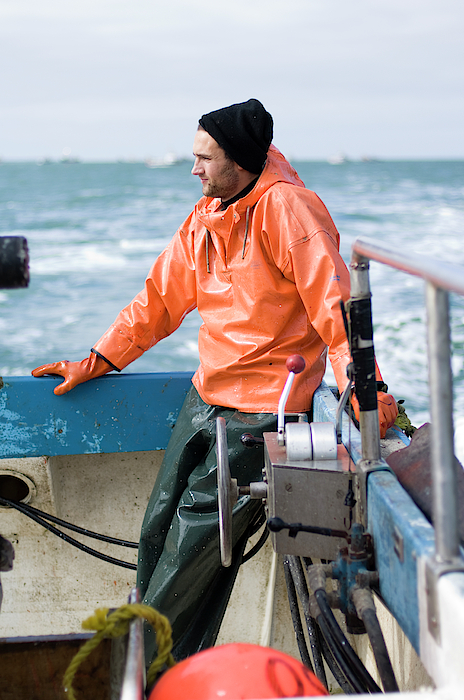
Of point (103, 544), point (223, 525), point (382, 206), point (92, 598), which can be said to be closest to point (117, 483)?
point (103, 544)

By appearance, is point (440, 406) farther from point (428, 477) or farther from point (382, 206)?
point (382, 206)

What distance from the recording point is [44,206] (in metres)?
28.9

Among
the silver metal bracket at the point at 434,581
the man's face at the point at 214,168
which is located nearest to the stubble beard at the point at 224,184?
the man's face at the point at 214,168

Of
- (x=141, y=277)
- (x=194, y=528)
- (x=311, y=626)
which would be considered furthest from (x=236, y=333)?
(x=141, y=277)

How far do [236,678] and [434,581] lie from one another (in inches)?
14.2

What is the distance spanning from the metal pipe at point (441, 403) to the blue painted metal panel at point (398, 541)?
0.61ft

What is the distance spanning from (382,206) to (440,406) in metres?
24.3

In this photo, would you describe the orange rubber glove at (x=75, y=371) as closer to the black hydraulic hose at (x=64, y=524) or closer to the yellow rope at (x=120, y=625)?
the black hydraulic hose at (x=64, y=524)

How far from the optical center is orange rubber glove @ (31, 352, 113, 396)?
2.56 m

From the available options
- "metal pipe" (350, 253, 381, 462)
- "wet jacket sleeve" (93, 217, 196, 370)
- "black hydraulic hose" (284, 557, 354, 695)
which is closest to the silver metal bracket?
"metal pipe" (350, 253, 381, 462)

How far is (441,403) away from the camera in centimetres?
104

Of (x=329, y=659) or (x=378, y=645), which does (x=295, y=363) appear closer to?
(x=378, y=645)

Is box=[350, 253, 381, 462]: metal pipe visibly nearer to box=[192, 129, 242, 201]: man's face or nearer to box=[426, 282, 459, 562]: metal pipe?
box=[426, 282, 459, 562]: metal pipe

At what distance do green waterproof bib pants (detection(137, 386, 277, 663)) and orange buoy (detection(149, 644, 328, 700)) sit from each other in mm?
961
